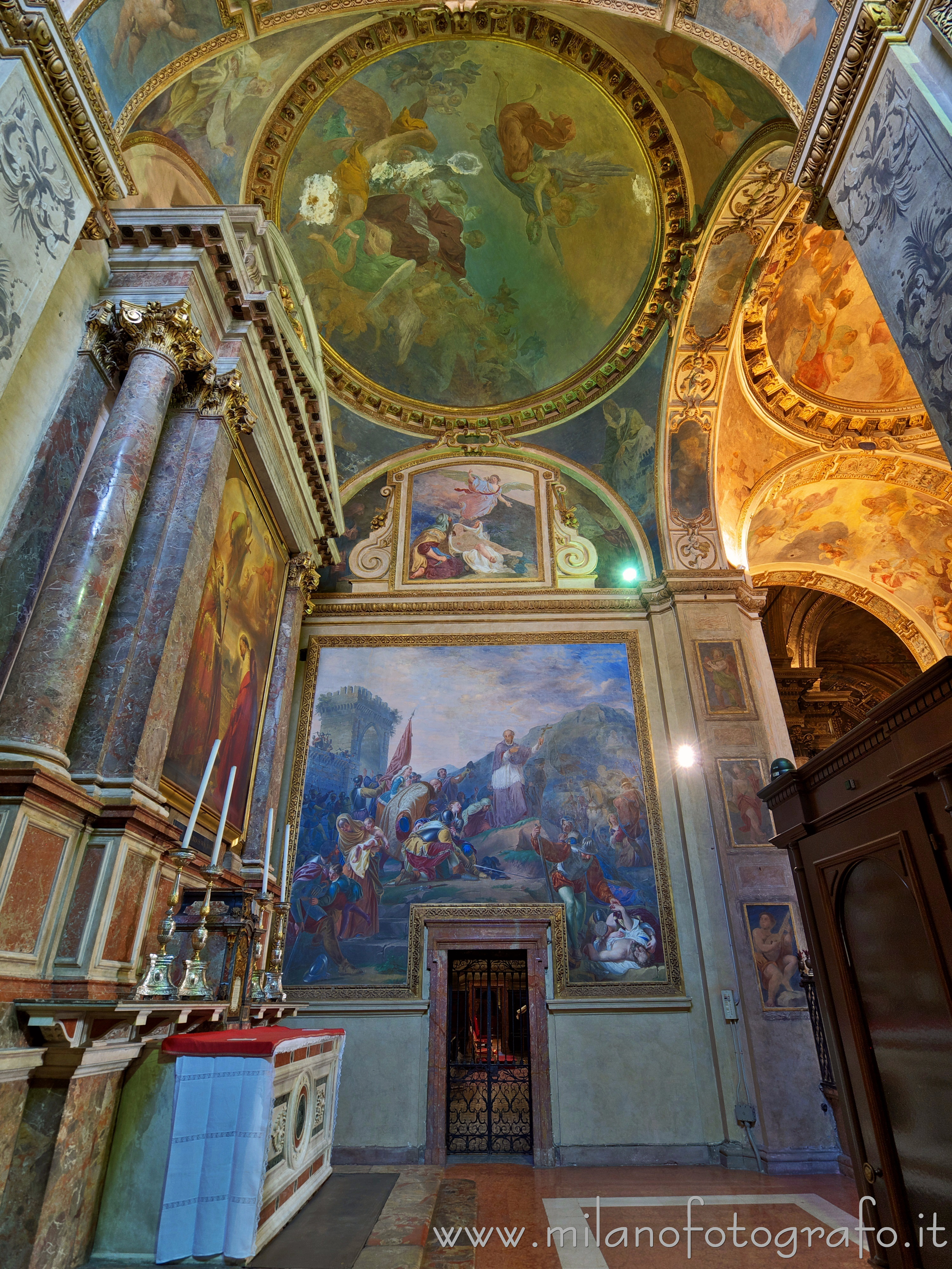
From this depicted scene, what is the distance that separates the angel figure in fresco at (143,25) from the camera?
6336 millimetres

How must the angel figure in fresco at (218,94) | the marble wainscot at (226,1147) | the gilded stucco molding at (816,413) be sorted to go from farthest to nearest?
1. the gilded stucco molding at (816,413)
2. the angel figure in fresco at (218,94)
3. the marble wainscot at (226,1147)

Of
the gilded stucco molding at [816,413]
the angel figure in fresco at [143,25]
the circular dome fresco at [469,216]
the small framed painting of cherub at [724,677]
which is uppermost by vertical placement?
the circular dome fresco at [469,216]

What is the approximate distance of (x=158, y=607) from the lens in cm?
566

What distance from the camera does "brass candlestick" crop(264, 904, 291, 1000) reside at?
23.7 feet

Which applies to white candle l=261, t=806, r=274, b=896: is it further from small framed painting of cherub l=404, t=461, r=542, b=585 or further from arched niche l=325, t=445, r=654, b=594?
small framed painting of cherub l=404, t=461, r=542, b=585

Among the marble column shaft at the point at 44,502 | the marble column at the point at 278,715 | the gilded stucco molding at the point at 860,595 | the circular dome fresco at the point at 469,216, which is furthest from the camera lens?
the gilded stucco molding at the point at 860,595

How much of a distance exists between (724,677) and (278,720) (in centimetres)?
660

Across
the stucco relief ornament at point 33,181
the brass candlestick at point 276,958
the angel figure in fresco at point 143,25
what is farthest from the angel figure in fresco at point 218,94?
the brass candlestick at point 276,958

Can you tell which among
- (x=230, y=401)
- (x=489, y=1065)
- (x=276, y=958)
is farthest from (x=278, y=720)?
(x=489, y=1065)

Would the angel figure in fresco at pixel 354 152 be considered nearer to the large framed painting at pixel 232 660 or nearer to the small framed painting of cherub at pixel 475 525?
the small framed painting of cherub at pixel 475 525

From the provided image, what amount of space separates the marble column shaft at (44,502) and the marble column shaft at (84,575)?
90 millimetres

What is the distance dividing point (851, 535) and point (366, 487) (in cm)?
999

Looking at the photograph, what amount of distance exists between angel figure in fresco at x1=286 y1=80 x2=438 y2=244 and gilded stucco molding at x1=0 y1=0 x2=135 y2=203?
6.23 m

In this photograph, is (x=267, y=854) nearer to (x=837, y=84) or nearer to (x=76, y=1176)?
(x=76, y=1176)
